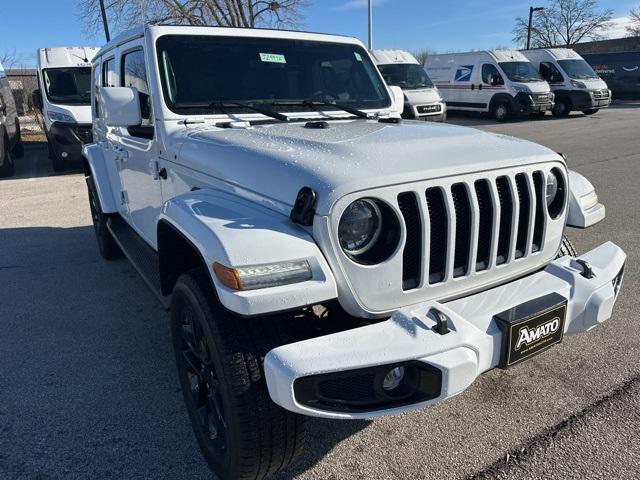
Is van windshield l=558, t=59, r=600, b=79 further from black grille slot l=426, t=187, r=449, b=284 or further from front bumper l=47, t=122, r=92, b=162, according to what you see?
black grille slot l=426, t=187, r=449, b=284

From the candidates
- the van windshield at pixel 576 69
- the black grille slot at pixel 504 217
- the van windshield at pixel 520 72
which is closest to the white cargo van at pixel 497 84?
the van windshield at pixel 520 72

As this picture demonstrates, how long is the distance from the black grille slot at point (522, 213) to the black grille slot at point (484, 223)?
0.72 ft

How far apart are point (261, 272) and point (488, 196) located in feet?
3.53

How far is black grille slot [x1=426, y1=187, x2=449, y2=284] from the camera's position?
→ 2.12m

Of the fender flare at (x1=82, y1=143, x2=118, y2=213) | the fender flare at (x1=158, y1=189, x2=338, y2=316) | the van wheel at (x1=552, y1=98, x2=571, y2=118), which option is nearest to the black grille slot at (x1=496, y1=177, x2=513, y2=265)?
the fender flare at (x1=158, y1=189, x2=338, y2=316)

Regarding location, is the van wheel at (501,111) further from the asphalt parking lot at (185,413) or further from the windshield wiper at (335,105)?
the windshield wiper at (335,105)

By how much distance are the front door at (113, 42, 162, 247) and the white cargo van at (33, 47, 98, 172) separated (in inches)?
281

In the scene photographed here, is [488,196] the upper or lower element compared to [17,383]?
upper

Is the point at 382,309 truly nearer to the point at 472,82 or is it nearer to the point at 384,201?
the point at 384,201

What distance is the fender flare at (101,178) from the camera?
15.9 ft

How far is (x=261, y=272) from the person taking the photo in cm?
186

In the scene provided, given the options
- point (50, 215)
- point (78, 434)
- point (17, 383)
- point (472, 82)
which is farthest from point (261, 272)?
point (472, 82)

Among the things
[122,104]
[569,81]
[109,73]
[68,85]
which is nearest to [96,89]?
[109,73]

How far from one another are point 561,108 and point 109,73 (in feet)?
65.1
